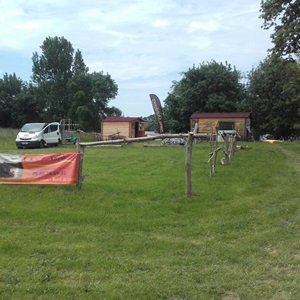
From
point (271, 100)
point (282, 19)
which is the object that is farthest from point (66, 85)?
point (282, 19)

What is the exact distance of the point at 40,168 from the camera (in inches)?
356

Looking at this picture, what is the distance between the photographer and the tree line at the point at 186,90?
73.1 ft

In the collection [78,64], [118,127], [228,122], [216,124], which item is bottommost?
[118,127]

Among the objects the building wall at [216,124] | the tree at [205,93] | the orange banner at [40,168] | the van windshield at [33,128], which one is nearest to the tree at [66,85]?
the tree at [205,93]

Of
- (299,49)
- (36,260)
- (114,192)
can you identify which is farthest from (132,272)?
(299,49)

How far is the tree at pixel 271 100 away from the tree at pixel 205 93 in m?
2.22

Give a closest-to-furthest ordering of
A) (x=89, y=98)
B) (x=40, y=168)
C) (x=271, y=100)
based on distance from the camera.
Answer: (x=40, y=168)
(x=271, y=100)
(x=89, y=98)

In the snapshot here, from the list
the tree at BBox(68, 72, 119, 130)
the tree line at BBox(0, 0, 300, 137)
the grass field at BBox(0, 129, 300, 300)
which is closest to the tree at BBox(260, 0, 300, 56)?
the tree line at BBox(0, 0, 300, 137)

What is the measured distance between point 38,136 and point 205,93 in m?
25.4

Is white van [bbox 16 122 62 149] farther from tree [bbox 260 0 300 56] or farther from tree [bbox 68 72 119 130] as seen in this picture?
tree [bbox 68 72 119 130]

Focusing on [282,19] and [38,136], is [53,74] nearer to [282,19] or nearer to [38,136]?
[38,136]

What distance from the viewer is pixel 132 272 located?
14.6 ft

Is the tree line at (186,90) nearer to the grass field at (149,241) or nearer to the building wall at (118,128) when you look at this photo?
the building wall at (118,128)

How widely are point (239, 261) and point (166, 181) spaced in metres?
5.43
